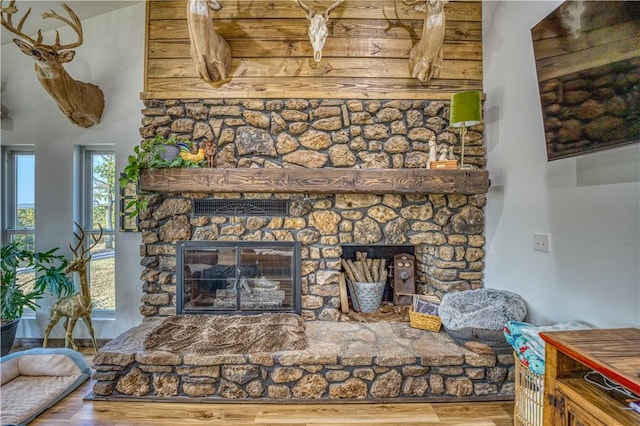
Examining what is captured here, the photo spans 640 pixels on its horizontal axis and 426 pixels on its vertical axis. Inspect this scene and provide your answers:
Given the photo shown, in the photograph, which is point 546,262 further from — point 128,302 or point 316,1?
point 128,302

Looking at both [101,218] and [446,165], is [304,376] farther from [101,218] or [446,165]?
[101,218]

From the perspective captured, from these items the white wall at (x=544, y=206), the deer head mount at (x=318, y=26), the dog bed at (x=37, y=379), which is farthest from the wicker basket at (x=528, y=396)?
the dog bed at (x=37, y=379)

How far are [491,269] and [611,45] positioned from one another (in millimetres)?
1769

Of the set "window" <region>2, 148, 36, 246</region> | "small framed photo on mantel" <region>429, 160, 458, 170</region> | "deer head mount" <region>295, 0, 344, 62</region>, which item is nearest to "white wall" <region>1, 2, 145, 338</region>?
"window" <region>2, 148, 36, 246</region>

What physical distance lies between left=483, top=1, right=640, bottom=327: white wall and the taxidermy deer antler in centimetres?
233

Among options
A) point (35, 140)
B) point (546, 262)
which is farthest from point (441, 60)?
point (35, 140)

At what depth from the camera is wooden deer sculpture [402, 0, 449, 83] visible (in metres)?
2.33

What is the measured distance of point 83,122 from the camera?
109 inches

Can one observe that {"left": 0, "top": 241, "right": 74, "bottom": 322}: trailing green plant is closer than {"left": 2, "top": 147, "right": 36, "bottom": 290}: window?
Yes

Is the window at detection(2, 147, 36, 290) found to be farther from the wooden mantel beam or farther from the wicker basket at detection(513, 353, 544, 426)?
the wicker basket at detection(513, 353, 544, 426)

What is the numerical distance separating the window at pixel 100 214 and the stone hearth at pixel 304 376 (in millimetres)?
1121

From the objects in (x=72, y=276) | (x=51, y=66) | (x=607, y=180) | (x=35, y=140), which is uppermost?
(x=51, y=66)

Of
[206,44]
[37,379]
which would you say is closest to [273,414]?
[37,379]

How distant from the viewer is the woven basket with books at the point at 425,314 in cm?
242
